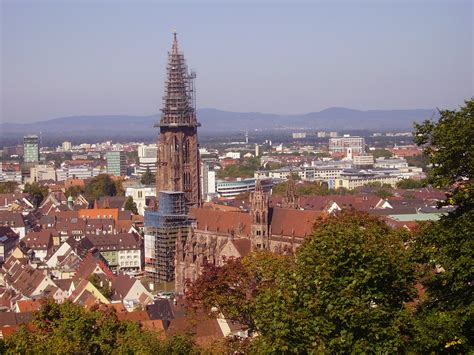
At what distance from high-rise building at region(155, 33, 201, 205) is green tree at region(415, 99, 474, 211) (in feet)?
222

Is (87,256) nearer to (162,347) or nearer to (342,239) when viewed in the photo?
(162,347)

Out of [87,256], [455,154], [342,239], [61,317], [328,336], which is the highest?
[455,154]

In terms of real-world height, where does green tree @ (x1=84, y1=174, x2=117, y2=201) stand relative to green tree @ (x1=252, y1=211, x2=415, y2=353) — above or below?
below

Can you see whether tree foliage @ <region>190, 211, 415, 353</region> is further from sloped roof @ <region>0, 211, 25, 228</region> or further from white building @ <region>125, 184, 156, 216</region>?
white building @ <region>125, 184, 156, 216</region>

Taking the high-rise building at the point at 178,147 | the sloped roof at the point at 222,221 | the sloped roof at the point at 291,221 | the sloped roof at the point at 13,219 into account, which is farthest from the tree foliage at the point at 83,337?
the sloped roof at the point at 13,219

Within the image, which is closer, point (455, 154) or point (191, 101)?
point (455, 154)

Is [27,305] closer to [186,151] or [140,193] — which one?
[186,151]

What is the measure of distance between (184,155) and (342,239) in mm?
70923

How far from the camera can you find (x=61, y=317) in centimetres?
3694

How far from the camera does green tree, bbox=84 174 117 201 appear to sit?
151 meters

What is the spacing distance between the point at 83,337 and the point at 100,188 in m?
121

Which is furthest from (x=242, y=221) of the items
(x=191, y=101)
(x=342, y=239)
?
(x=342, y=239)

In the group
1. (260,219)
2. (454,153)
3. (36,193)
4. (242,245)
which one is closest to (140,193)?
(36,193)

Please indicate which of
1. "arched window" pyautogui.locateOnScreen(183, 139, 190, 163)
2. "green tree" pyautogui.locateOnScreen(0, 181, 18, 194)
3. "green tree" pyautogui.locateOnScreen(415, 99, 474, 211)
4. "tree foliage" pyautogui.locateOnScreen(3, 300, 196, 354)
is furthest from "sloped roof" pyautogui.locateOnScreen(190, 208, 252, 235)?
"green tree" pyautogui.locateOnScreen(0, 181, 18, 194)
